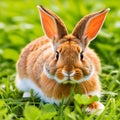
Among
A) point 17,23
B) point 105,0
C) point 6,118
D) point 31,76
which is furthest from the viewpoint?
point 105,0

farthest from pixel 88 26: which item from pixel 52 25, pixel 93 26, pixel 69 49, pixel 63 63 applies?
pixel 63 63

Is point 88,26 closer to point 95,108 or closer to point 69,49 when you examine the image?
point 69,49

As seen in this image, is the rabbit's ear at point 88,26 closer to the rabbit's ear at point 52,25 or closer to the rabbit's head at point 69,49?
the rabbit's head at point 69,49

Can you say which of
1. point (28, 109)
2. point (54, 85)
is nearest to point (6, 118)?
point (28, 109)

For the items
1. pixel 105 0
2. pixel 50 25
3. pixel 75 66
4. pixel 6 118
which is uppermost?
pixel 105 0

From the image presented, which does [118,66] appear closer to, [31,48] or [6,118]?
[31,48]

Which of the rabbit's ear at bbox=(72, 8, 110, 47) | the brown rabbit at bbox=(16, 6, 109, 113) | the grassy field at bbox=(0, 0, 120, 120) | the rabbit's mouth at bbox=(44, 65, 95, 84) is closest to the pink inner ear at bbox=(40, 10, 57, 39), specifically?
the brown rabbit at bbox=(16, 6, 109, 113)

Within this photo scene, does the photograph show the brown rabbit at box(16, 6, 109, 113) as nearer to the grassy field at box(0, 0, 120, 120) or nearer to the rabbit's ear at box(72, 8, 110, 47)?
the rabbit's ear at box(72, 8, 110, 47)

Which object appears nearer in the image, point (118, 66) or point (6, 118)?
point (6, 118)

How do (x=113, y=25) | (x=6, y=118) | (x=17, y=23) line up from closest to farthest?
(x=6, y=118) < (x=113, y=25) < (x=17, y=23)
